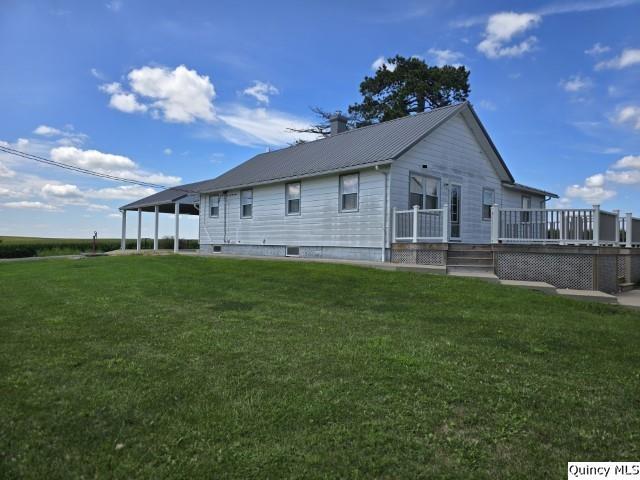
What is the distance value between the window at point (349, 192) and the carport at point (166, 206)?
1043 cm

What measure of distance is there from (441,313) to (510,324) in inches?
39.0

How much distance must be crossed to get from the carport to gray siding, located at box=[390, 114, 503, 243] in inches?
487

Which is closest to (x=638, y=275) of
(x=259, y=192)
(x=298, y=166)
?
(x=298, y=166)

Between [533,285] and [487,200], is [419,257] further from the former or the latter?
[487,200]

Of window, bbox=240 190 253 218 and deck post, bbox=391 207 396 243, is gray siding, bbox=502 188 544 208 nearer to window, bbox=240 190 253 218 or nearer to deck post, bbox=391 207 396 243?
deck post, bbox=391 207 396 243

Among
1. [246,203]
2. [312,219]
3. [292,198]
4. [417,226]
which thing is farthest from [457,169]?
[246,203]

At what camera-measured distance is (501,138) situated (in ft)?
72.9

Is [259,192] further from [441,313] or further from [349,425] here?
[349,425]

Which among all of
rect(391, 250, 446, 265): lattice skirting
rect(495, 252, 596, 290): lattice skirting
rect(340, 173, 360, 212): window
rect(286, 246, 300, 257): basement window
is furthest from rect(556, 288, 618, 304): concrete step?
rect(286, 246, 300, 257): basement window

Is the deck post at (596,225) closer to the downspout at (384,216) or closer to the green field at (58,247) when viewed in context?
the downspout at (384,216)

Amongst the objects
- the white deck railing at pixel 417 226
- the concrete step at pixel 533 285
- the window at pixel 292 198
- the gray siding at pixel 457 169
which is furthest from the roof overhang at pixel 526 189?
the concrete step at pixel 533 285

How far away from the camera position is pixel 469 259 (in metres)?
10.9

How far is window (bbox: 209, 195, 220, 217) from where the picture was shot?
64.2ft

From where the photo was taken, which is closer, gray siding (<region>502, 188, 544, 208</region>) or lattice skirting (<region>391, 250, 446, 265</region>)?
lattice skirting (<region>391, 250, 446, 265</region>)
